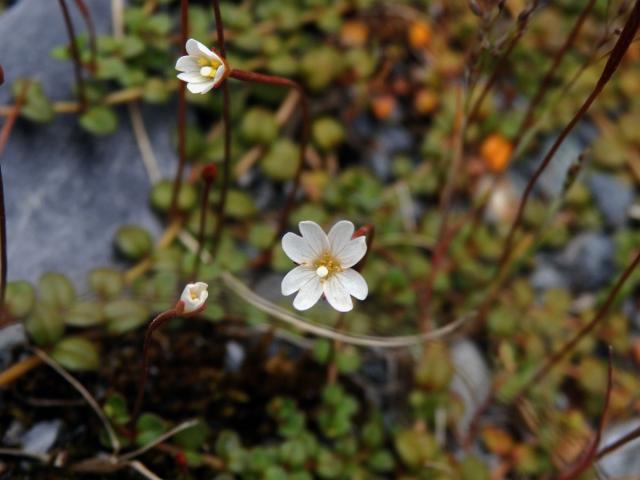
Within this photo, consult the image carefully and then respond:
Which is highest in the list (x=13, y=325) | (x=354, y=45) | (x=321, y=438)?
(x=354, y=45)

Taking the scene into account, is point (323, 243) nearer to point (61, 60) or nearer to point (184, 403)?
point (184, 403)

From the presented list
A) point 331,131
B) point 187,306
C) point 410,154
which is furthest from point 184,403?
point 410,154

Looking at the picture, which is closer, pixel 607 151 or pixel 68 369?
pixel 68 369

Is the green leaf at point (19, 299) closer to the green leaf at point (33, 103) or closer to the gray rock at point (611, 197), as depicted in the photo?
the green leaf at point (33, 103)

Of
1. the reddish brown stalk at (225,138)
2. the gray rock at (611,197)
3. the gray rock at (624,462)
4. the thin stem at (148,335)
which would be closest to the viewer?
the thin stem at (148,335)

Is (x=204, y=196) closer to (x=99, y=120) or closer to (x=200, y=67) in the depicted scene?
(x=200, y=67)

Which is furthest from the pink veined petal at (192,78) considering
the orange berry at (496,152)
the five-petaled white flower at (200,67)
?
the orange berry at (496,152)
